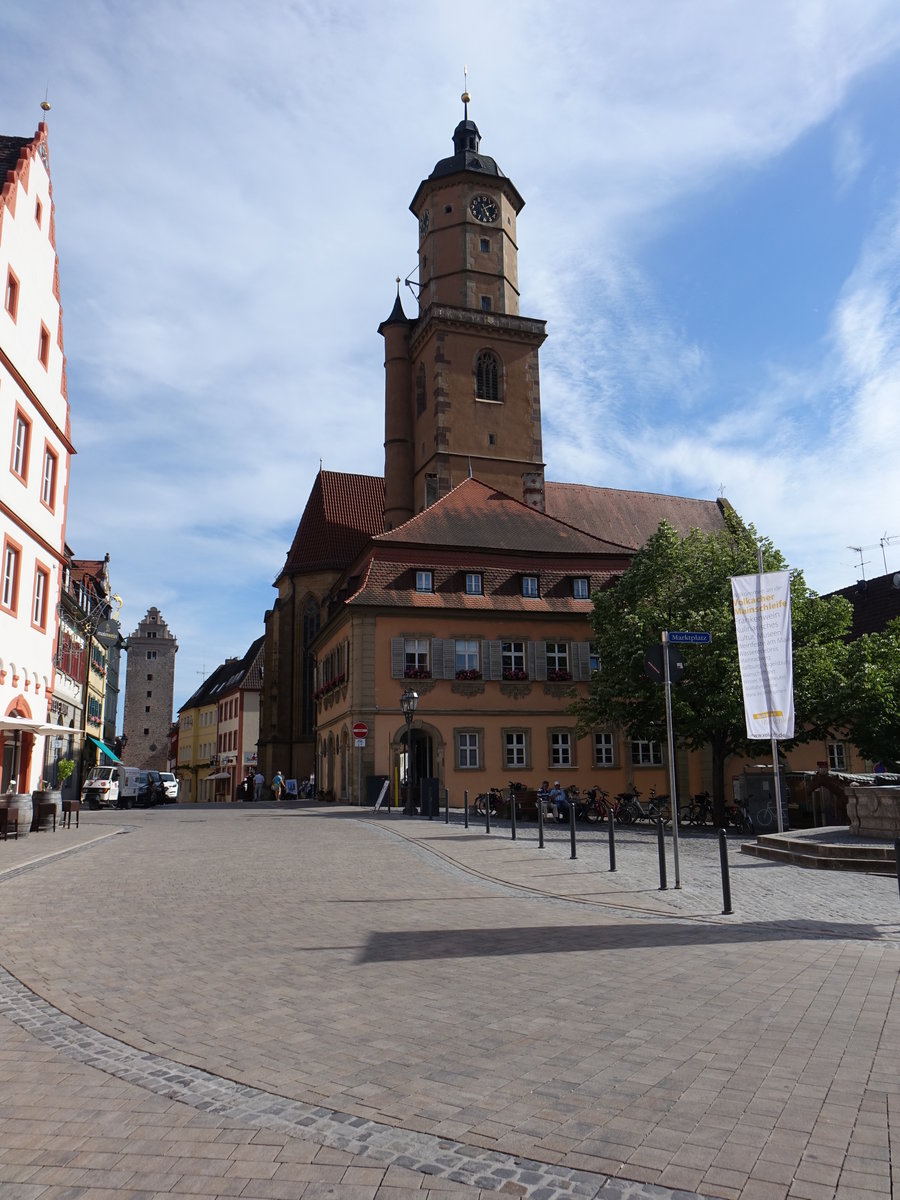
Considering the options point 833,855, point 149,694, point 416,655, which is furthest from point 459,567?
point 149,694

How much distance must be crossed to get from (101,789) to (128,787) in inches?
120

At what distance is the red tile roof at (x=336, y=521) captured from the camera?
57.3 meters

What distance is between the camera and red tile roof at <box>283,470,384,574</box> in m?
57.3

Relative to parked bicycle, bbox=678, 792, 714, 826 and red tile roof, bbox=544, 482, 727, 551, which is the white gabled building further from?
red tile roof, bbox=544, 482, 727, 551

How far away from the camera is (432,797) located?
28812 millimetres

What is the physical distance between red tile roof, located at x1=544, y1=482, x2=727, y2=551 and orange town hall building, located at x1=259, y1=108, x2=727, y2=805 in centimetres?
13

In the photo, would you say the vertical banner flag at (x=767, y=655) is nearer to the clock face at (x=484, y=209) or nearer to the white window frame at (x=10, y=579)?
the white window frame at (x=10, y=579)

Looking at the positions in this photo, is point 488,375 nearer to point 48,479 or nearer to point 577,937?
point 48,479

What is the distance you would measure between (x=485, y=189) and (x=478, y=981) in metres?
54.2

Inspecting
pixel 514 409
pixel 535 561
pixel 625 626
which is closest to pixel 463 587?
pixel 535 561

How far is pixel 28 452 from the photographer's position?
25.0m

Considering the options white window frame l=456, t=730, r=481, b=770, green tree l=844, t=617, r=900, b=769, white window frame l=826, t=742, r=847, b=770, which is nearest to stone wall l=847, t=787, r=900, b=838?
green tree l=844, t=617, r=900, b=769

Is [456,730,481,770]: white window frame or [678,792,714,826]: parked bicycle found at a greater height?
[456,730,481,770]: white window frame

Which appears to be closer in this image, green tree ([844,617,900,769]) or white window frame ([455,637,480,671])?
green tree ([844,617,900,769])
